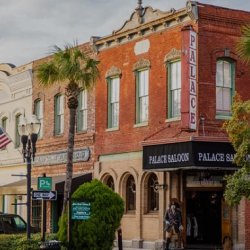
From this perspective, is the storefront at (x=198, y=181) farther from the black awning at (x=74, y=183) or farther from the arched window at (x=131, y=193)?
the black awning at (x=74, y=183)

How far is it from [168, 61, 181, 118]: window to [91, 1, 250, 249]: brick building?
0.04m

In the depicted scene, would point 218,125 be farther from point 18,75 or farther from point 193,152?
point 18,75

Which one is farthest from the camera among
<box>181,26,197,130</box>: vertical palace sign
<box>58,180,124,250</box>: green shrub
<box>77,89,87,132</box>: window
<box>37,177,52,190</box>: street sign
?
<box>77,89,87,132</box>: window

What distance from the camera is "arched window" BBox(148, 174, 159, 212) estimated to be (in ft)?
91.5

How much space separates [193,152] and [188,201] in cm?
521

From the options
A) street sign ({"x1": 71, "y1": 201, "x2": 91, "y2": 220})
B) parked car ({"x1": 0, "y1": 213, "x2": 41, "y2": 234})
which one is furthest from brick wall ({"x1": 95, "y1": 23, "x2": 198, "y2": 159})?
street sign ({"x1": 71, "y1": 201, "x2": 91, "y2": 220})

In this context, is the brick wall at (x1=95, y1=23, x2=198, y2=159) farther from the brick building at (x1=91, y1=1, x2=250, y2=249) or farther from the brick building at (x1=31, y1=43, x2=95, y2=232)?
the brick building at (x1=31, y1=43, x2=95, y2=232)

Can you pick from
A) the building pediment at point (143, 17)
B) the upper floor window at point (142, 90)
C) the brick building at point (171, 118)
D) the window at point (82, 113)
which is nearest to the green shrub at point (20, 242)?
the brick building at point (171, 118)

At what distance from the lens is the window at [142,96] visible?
28.6m

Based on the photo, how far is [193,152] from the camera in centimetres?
2417

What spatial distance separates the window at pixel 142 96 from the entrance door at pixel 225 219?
493cm

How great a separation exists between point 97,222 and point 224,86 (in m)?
7.93

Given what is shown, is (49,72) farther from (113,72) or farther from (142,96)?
(113,72)

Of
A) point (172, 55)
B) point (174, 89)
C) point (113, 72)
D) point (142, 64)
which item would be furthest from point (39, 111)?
point (172, 55)
